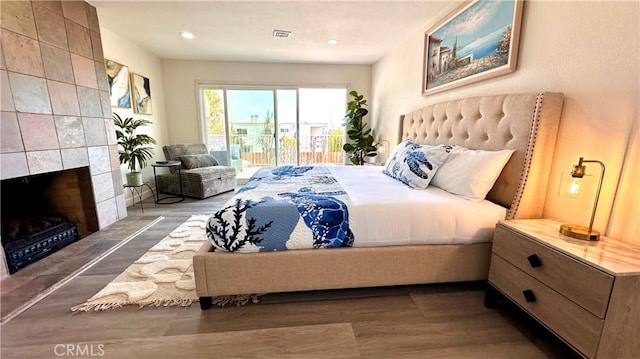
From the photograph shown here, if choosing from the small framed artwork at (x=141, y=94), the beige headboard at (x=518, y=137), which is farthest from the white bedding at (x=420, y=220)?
the small framed artwork at (x=141, y=94)

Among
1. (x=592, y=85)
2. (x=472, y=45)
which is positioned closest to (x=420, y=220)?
(x=592, y=85)

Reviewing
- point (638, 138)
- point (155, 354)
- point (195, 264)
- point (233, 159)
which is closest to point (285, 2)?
point (195, 264)

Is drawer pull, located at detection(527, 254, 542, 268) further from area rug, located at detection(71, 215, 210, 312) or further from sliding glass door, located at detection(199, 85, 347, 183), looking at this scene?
sliding glass door, located at detection(199, 85, 347, 183)

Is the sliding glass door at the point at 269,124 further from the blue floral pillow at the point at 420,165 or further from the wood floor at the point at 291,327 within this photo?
the wood floor at the point at 291,327

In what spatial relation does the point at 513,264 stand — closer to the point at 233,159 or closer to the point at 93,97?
the point at 93,97

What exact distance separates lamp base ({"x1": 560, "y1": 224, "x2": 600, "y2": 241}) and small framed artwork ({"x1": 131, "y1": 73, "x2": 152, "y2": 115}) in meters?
4.98

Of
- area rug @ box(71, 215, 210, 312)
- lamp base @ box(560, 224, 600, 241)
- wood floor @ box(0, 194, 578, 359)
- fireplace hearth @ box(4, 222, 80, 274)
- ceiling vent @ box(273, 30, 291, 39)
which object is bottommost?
wood floor @ box(0, 194, 578, 359)

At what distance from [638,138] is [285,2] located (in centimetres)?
271

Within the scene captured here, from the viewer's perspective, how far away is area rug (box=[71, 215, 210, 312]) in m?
1.69

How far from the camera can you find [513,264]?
1428 millimetres

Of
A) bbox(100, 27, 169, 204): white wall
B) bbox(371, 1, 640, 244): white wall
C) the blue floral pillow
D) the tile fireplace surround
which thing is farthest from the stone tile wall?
bbox(371, 1, 640, 244): white wall

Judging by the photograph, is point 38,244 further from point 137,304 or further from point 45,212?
point 137,304

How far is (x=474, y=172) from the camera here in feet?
5.95

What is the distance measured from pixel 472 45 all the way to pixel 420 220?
1.69 m
